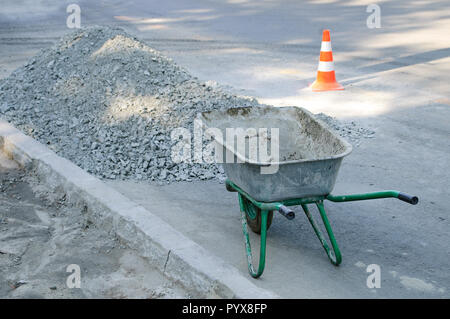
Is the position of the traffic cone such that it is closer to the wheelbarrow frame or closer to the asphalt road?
the asphalt road

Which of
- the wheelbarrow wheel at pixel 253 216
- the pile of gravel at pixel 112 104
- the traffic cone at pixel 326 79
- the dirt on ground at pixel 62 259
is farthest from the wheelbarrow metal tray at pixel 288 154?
the traffic cone at pixel 326 79

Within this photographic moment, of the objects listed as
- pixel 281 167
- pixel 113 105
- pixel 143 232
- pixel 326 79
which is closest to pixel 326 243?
pixel 281 167

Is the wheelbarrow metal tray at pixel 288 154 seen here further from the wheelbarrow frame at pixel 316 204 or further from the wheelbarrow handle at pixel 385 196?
the wheelbarrow handle at pixel 385 196

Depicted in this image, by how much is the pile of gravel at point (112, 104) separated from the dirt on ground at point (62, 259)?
83cm

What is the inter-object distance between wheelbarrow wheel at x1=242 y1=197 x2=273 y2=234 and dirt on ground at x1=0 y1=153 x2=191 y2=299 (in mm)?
862

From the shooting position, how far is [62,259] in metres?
3.91

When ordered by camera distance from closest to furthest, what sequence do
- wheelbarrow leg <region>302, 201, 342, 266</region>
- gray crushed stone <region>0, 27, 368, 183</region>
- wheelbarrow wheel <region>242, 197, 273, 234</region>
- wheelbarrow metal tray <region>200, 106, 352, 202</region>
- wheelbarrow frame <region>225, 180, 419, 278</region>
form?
wheelbarrow frame <region>225, 180, 419, 278</region> < wheelbarrow metal tray <region>200, 106, 352, 202</region> < wheelbarrow leg <region>302, 201, 342, 266</region> < wheelbarrow wheel <region>242, 197, 273, 234</region> < gray crushed stone <region>0, 27, 368, 183</region>

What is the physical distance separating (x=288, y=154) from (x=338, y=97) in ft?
10.7

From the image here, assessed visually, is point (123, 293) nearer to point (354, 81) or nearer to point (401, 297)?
point (401, 297)

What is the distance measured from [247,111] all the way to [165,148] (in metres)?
1.23

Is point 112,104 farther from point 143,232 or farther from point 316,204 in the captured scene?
point 316,204

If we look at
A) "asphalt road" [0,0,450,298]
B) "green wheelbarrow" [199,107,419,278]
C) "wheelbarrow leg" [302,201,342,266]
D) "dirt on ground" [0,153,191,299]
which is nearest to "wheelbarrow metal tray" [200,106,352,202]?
"green wheelbarrow" [199,107,419,278]

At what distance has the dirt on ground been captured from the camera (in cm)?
355

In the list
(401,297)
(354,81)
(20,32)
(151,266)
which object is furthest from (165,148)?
(20,32)
